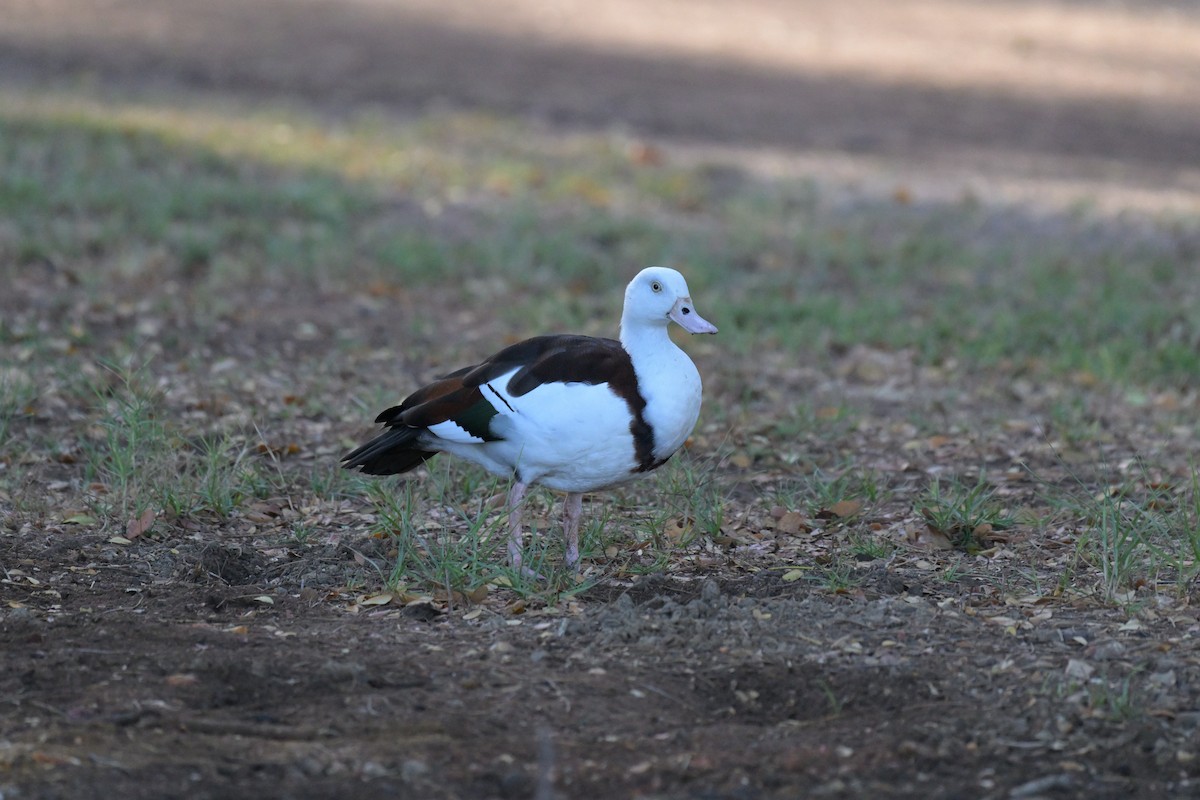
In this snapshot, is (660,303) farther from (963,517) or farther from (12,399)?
(12,399)

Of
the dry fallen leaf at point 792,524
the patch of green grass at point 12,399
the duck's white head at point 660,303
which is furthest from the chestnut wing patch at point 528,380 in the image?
the patch of green grass at point 12,399

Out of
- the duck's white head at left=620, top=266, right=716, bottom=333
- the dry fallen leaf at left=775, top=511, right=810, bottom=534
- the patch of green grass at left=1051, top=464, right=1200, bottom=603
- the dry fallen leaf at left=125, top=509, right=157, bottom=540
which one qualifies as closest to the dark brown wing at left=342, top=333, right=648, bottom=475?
the duck's white head at left=620, top=266, right=716, bottom=333

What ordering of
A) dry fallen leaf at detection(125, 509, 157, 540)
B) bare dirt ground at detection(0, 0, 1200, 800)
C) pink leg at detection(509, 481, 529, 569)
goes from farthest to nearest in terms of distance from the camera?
dry fallen leaf at detection(125, 509, 157, 540), pink leg at detection(509, 481, 529, 569), bare dirt ground at detection(0, 0, 1200, 800)

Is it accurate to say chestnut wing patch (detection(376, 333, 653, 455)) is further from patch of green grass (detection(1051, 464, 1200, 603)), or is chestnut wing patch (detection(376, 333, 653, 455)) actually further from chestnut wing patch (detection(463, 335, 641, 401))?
patch of green grass (detection(1051, 464, 1200, 603))

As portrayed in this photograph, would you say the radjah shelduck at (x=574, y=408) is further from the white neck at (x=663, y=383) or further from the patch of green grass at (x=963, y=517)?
the patch of green grass at (x=963, y=517)

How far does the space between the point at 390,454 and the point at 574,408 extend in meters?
0.68

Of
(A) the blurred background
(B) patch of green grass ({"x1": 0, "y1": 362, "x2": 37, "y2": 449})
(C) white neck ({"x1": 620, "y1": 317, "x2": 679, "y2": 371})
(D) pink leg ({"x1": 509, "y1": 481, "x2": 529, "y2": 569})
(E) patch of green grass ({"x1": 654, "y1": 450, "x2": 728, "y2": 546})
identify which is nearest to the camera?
(C) white neck ({"x1": 620, "y1": 317, "x2": 679, "y2": 371})

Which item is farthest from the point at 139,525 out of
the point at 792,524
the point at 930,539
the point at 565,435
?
the point at 930,539

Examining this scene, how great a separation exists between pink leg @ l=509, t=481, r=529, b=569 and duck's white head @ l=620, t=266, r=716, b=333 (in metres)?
0.59

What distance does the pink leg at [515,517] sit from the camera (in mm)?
4262

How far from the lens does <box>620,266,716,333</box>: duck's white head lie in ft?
13.6

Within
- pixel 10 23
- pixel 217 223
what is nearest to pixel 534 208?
pixel 217 223

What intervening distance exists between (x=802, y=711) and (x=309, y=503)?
2174 mm

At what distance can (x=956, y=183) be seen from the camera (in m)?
10.6
